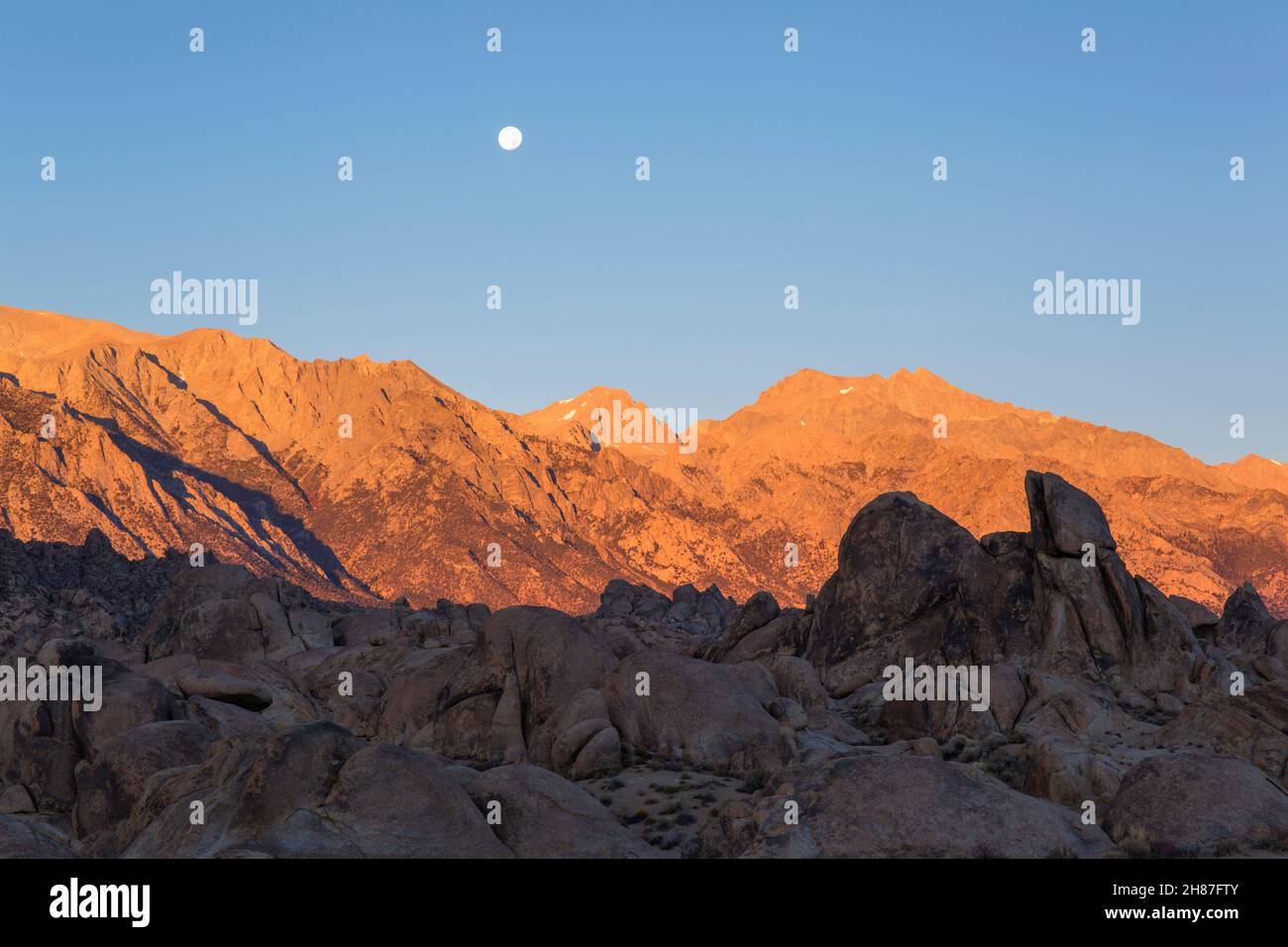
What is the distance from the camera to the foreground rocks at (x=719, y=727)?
2362 centimetres

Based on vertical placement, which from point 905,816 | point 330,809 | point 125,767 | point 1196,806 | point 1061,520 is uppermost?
point 1061,520

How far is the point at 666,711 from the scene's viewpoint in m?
37.5

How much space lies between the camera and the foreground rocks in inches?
930

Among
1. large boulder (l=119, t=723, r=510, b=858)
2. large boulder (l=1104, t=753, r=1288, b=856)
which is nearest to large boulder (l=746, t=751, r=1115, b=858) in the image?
large boulder (l=1104, t=753, r=1288, b=856)

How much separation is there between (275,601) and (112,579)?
114 m

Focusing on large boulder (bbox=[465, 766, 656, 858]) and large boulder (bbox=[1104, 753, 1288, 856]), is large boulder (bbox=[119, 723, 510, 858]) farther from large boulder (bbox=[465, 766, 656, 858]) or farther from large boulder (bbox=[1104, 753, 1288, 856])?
large boulder (bbox=[1104, 753, 1288, 856])

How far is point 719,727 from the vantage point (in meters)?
37.1

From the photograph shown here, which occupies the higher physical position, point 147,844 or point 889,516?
point 889,516

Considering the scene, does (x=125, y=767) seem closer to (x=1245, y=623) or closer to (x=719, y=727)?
(x=719, y=727)

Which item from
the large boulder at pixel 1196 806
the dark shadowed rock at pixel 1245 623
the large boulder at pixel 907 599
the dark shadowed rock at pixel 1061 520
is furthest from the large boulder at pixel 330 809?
the dark shadowed rock at pixel 1245 623

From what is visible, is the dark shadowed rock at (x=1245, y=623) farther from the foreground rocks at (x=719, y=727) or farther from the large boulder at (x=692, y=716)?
the large boulder at (x=692, y=716)

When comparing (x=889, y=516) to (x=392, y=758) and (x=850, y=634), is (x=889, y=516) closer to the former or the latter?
(x=850, y=634)

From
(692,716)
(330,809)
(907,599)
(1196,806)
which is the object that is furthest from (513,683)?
(1196,806)
